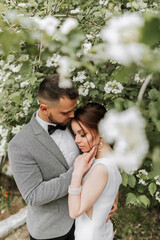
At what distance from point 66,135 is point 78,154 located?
0.63 feet

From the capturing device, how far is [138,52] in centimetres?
48

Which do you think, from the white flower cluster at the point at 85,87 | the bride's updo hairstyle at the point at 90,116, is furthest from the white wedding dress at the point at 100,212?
the white flower cluster at the point at 85,87

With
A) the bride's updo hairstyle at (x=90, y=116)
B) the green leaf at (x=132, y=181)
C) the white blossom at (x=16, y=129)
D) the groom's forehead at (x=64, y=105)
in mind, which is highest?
the groom's forehead at (x=64, y=105)

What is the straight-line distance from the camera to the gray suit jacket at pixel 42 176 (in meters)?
1.67

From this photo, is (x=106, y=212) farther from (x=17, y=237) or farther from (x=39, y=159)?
(x=17, y=237)

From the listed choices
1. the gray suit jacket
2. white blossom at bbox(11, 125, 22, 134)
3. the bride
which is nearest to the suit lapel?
the gray suit jacket

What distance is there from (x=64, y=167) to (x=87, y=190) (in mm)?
303

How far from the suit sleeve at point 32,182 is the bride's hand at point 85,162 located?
103 mm

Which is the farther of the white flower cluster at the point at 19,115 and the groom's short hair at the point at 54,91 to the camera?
the white flower cluster at the point at 19,115

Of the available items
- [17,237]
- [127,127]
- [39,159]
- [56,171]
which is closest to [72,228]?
[56,171]

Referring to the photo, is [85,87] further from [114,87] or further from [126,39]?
[126,39]

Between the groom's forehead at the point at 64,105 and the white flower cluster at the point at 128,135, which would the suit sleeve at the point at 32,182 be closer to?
the groom's forehead at the point at 64,105

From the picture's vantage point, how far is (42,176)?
1781 mm

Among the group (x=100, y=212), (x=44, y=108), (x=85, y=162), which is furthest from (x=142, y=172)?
(x=44, y=108)
